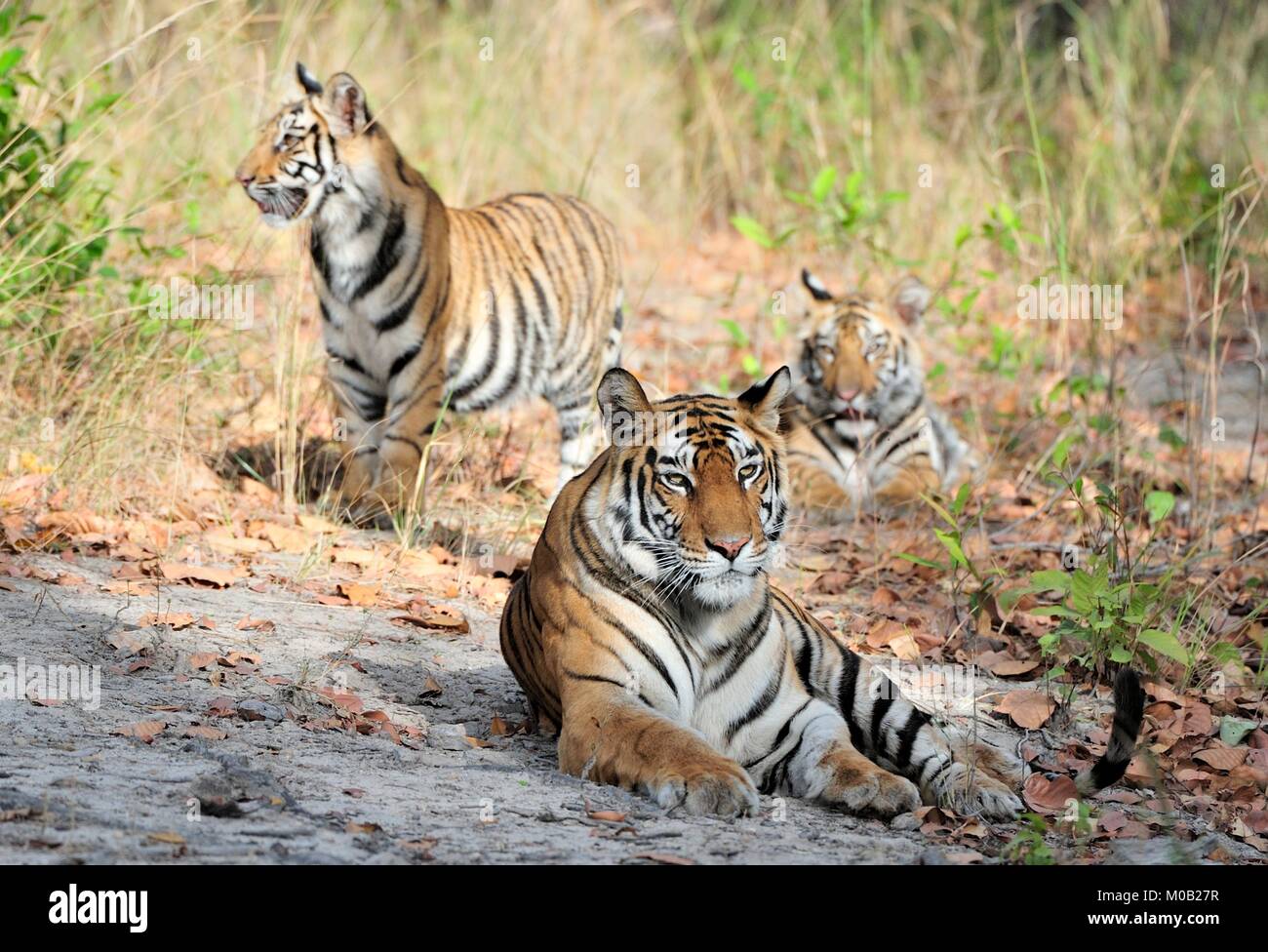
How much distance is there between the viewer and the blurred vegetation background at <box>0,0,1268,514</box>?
6.25 meters

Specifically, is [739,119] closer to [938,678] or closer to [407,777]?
[938,678]

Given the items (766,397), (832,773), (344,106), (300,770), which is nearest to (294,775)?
(300,770)

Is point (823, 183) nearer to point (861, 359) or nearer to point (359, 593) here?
point (861, 359)

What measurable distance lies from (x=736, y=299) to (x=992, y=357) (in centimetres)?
222

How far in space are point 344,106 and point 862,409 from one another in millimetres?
2748

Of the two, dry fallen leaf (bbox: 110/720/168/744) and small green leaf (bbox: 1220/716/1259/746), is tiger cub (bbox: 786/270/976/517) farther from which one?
dry fallen leaf (bbox: 110/720/168/744)

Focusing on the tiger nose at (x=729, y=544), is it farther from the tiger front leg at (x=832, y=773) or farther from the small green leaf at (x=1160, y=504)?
the small green leaf at (x=1160, y=504)

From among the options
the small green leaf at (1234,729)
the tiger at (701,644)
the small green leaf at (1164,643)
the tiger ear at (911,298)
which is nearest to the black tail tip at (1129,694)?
the tiger at (701,644)

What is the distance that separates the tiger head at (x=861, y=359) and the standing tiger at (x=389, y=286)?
1.26 m

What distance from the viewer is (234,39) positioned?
845cm

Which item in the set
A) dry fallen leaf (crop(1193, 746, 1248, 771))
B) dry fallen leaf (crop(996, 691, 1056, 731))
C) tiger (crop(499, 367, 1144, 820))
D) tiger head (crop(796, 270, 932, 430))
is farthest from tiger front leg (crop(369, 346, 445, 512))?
dry fallen leaf (crop(1193, 746, 1248, 771))
